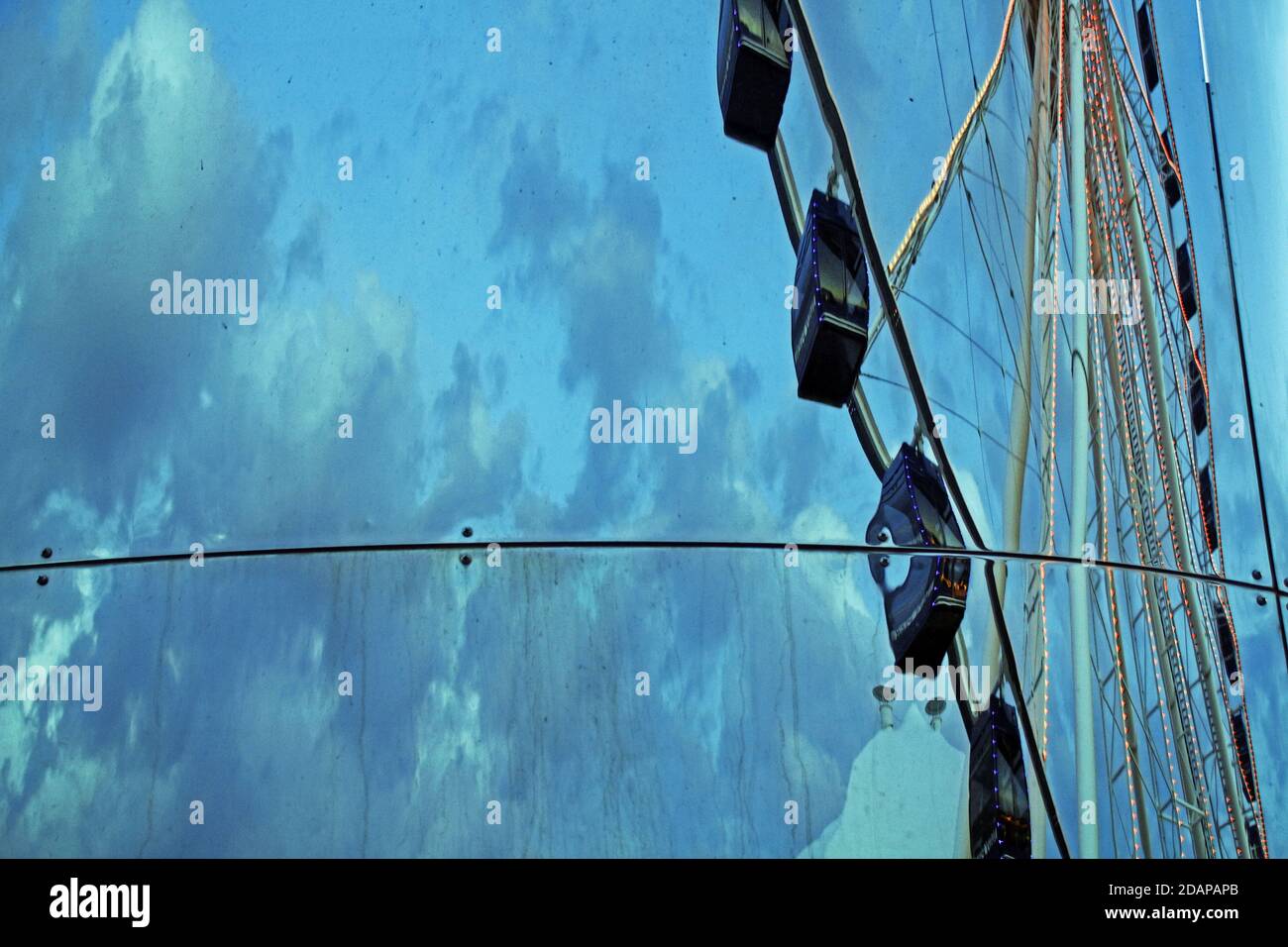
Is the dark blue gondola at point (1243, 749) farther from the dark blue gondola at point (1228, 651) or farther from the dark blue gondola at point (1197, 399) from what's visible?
the dark blue gondola at point (1197, 399)

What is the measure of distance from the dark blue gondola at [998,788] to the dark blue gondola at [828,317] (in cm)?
109

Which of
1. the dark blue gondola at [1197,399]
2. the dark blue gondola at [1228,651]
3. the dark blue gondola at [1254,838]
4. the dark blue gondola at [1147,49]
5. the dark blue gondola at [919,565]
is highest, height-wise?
the dark blue gondola at [1147,49]

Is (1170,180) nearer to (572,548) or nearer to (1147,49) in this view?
(1147,49)

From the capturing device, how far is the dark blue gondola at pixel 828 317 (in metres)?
5.24

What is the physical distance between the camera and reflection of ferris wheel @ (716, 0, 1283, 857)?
515 centimetres

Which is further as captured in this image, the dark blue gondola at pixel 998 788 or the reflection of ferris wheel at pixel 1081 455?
the reflection of ferris wheel at pixel 1081 455

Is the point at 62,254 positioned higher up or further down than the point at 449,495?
higher up

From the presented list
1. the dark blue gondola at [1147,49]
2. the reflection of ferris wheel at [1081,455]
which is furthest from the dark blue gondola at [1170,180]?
the dark blue gondola at [1147,49]

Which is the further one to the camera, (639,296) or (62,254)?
(62,254)

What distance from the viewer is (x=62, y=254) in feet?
18.8

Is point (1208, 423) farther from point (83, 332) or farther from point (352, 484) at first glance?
point (83, 332)

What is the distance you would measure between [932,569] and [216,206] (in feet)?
8.61
